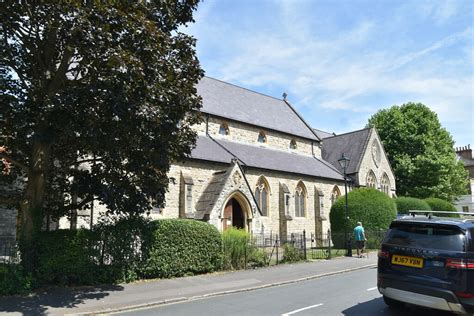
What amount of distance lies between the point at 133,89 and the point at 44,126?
225 centimetres

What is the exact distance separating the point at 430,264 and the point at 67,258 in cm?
930

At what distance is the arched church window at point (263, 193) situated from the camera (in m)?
25.7

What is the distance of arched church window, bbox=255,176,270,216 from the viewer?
2569 cm

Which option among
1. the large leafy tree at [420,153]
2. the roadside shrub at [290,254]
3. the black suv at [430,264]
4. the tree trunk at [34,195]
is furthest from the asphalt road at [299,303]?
the large leafy tree at [420,153]

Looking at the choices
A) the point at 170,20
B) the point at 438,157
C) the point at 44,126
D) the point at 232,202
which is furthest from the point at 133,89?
the point at 438,157

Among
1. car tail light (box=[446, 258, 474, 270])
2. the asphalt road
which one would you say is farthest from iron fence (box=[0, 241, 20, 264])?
car tail light (box=[446, 258, 474, 270])

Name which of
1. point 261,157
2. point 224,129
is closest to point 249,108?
point 224,129

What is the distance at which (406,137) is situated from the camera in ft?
142

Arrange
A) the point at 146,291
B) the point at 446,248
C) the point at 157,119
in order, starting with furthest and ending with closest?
the point at 146,291 → the point at 157,119 → the point at 446,248

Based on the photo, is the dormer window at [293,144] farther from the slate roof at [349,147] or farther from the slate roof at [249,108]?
the slate roof at [349,147]

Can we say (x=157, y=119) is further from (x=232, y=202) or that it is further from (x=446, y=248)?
(x=232, y=202)

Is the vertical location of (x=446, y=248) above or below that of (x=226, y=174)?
below

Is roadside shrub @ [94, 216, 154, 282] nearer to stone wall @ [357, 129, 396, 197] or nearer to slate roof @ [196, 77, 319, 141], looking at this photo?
slate roof @ [196, 77, 319, 141]

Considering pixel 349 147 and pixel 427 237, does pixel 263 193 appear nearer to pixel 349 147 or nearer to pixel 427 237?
pixel 349 147
